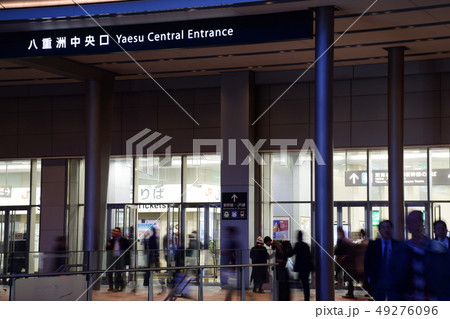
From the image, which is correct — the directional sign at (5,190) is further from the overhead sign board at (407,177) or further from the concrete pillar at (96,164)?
the overhead sign board at (407,177)

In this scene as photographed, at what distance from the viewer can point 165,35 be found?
15305 millimetres

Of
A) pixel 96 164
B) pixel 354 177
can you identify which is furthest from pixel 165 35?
pixel 354 177

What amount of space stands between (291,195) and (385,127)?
3.50m

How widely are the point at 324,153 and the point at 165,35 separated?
398 centimetres

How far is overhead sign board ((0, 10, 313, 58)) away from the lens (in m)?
14.8

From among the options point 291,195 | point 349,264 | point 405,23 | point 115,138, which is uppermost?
point 405,23

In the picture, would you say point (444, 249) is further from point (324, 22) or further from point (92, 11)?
point (92, 11)

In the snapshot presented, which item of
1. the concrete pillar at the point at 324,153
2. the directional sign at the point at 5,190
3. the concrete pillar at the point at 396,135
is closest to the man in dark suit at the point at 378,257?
the concrete pillar at the point at 324,153

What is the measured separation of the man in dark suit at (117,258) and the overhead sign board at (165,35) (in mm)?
4661

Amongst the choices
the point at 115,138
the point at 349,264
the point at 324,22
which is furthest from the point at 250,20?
the point at 115,138

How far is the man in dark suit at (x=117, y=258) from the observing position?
47.5ft

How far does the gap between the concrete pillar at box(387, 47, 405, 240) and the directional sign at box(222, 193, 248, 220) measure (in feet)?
15.0

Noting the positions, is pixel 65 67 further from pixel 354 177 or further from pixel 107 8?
Answer: pixel 354 177

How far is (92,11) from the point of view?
51.5 ft
